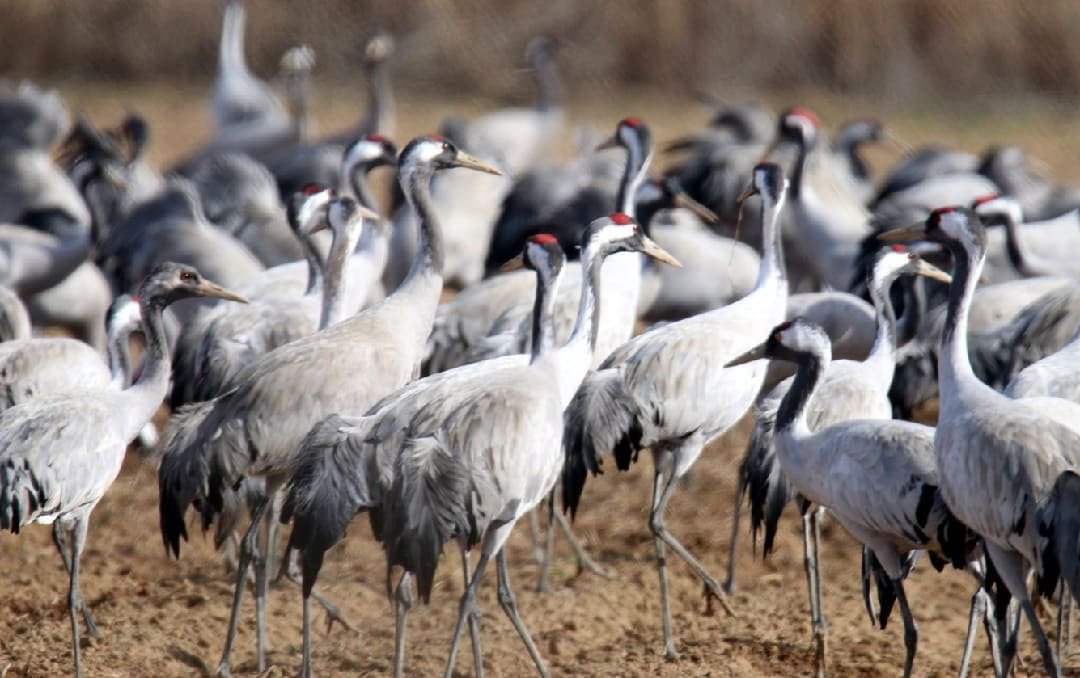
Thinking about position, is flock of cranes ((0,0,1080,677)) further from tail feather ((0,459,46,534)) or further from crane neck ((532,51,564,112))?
crane neck ((532,51,564,112))

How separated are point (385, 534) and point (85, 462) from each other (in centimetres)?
121

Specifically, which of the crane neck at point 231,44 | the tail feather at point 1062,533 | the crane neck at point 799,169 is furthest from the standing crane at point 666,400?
the crane neck at point 231,44

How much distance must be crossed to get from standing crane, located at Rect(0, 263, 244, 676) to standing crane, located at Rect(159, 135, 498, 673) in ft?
0.83

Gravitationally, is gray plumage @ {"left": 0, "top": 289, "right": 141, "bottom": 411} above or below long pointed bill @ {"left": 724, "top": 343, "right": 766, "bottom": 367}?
below

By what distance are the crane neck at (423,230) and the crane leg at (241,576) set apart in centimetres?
106

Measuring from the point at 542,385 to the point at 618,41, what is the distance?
15330mm

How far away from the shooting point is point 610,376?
249 inches

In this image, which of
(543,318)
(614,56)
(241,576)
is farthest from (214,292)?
(614,56)

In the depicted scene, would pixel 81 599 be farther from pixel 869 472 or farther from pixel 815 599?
pixel 869 472

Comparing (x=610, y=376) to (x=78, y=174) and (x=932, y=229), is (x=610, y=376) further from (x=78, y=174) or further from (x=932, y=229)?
(x=78, y=174)

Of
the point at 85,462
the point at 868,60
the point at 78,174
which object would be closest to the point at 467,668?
the point at 85,462

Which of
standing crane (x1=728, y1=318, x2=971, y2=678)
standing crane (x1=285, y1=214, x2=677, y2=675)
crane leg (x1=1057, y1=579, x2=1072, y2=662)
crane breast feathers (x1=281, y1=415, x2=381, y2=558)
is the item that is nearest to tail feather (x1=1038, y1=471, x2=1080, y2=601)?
standing crane (x1=728, y1=318, x2=971, y2=678)

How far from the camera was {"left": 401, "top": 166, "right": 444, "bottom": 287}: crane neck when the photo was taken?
21.6 feet

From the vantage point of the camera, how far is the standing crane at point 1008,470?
499 cm
